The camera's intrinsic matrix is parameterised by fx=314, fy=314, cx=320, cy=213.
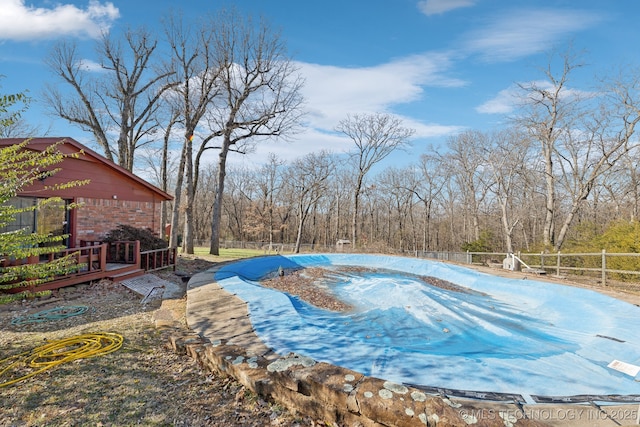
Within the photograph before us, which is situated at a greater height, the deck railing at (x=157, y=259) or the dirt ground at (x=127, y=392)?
the deck railing at (x=157, y=259)

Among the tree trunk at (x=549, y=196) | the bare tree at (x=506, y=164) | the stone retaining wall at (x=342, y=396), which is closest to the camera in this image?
the stone retaining wall at (x=342, y=396)

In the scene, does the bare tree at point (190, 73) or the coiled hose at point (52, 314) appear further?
the bare tree at point (190, 73)

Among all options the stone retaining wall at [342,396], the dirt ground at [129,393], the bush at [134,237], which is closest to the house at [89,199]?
the bush at [134,237]

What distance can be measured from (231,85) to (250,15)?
11.7 feet

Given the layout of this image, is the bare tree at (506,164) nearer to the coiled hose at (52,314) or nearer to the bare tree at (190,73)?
the bare tree at (190,73)

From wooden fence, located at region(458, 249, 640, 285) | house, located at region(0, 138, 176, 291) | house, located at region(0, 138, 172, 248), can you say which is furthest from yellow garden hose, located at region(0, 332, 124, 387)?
wooden fence, located at region(458, 249, 640, 285)

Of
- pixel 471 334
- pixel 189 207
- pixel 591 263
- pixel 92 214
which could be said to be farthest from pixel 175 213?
pixel 591 263

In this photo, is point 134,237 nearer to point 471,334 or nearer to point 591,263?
point 471,334

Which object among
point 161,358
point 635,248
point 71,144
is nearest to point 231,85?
point 71,144

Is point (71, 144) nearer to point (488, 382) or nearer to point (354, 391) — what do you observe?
point (354, 391)

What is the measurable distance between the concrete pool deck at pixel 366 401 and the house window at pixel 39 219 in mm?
7155

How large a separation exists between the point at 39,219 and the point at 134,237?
256cm

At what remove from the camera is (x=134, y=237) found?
10.5 meters

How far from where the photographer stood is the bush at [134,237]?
10159 millimetres
